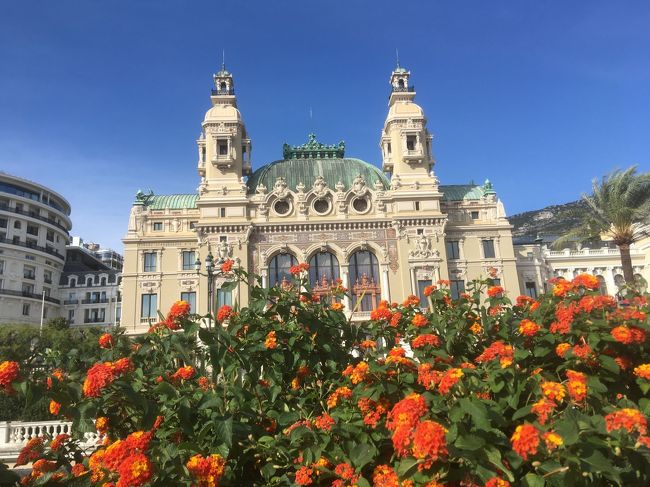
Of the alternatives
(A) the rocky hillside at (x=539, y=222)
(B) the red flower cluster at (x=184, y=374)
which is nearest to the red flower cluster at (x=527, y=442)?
(B) the red flower cluster at (x=184, y=374)

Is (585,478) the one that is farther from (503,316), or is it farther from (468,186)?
(468,186)

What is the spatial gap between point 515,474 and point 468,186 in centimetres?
4782

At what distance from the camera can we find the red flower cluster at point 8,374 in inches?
193

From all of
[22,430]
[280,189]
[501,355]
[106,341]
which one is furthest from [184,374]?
[280,189]

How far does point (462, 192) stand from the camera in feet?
160

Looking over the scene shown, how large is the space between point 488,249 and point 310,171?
1868cm

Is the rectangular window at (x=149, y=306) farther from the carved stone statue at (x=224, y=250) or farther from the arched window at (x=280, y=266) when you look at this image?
the arched window at (x=280, y=266)

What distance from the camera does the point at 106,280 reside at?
68.7m

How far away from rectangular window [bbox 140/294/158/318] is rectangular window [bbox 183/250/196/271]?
12.0ft

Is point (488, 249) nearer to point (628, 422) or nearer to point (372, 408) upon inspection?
point (372, 408)

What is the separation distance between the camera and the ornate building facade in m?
42.2

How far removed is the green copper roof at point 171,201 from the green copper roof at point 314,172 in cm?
633

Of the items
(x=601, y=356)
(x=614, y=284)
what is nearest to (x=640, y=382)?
(x=601, y=356)

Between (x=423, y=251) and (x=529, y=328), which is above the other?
(x=423, y=251)
